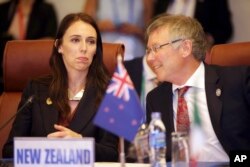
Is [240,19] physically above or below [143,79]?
above

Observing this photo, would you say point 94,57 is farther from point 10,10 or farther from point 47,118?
point 10,10

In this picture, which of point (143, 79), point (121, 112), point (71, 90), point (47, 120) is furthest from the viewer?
point (143, 79)

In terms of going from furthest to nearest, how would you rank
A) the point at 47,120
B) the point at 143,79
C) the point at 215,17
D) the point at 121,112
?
the point at 215,17 < the point at 143,79 < the point at 47,120 < the point at 121,112

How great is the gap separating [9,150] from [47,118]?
241mm

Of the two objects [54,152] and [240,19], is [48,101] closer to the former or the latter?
[54,152]

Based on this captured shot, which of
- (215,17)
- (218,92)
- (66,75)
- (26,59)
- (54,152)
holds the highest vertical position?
(215,17)

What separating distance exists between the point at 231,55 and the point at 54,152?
51.6 inches

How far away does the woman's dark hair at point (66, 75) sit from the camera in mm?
2719

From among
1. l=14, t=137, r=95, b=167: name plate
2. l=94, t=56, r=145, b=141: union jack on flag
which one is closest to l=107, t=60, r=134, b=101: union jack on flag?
l=94, t=56, r=145, b=141: union jack on flag

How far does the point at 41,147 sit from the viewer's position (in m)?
1.86

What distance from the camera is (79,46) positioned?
2756 millimetres

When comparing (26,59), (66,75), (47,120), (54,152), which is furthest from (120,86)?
(26,59)

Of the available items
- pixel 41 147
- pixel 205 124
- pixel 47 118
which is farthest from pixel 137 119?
pixel 47 118

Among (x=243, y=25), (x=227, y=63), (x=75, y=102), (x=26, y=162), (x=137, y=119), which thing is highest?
(x=243, y=25)
